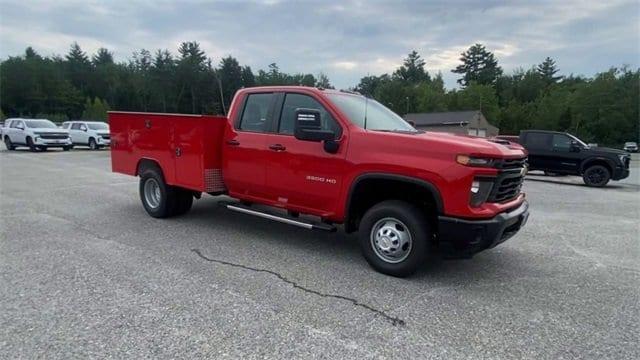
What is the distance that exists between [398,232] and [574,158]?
546 inches

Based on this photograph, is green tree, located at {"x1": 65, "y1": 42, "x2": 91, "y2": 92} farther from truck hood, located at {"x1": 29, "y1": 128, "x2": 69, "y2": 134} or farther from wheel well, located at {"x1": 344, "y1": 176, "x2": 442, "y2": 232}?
wheel well, located at {"x1": 344, "y1": 176, "x2": 442, "y2": 232}

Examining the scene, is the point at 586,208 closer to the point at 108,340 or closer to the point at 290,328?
the point at 290,328

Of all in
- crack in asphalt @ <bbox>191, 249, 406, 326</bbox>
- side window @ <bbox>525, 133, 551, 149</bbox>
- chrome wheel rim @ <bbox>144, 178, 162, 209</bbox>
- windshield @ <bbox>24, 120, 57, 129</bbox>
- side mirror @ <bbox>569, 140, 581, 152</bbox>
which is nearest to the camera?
crack in asphalt @ <bbox>191, 249, 406, 326</bbox>

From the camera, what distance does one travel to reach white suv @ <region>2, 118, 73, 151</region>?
24.4m

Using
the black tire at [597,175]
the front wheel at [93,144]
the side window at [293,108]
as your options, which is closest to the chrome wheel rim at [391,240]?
the side window at [293,108]

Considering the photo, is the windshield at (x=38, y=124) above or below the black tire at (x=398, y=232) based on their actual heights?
above

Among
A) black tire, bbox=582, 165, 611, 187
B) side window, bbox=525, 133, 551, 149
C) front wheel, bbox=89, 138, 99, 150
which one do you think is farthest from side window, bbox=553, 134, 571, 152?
front wheel, bbox=89, 138, 99, 150

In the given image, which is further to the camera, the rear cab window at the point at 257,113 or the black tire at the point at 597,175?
the black tire at the point at 597,175

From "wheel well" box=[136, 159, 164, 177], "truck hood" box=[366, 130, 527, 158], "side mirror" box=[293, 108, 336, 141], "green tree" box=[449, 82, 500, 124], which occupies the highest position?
"green tree" box=[449, 82, 500, 124]

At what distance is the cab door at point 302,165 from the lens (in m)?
5.23

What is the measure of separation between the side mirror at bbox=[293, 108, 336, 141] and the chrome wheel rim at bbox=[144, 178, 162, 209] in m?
3.49

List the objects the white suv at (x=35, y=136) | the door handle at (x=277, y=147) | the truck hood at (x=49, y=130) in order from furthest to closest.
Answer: the truck hood at (x=49, y=130) → the white suv at (x=35, y=136) → the door handle at (x=277, y=147)

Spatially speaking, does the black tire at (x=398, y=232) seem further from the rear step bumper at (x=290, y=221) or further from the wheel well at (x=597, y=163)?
the wheel well at (x=597, y=163)

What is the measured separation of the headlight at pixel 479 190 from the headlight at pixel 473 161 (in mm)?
150
